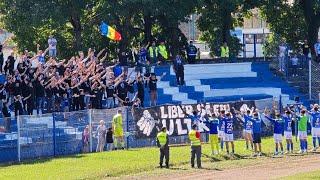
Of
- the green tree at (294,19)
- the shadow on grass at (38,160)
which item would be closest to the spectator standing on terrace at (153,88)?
the shadow on grass at (38,160)

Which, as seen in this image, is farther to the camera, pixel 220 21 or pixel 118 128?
pixel 220 21

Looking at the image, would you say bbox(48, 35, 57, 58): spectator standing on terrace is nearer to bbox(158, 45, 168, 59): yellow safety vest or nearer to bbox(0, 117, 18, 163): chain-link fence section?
bbox(158, 45, 168, 59): yellow safety vest

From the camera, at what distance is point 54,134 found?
34.4 meters

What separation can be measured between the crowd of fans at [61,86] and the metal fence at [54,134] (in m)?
1.98

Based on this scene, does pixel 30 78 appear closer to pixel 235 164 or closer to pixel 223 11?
pixel 235 164

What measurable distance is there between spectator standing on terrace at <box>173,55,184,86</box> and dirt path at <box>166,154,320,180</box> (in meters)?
12.8

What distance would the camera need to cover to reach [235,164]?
33.3m

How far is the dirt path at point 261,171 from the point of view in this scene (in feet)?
98.7

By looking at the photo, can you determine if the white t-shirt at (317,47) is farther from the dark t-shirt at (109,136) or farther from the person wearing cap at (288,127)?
the dark t-shirt at (109,136)

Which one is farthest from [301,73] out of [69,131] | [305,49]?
[69,131]

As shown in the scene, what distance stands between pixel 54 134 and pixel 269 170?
8.62m

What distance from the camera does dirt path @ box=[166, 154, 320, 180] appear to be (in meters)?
30.2

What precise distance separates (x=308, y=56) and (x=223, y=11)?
599cm

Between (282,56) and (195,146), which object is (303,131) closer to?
(195,146)
